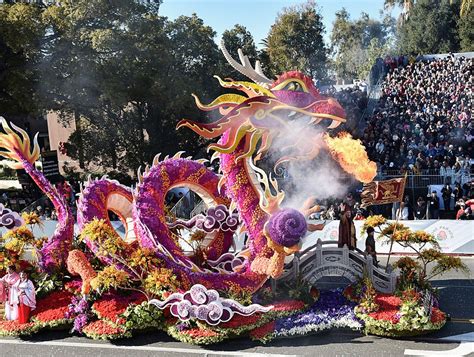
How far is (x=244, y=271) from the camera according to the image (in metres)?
10.8

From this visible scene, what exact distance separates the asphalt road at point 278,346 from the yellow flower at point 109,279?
3.37 feet

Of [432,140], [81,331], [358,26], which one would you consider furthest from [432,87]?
[358,26]

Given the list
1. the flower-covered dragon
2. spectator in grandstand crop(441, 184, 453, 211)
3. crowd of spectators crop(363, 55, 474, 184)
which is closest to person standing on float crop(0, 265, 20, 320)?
the flower-covered dragon

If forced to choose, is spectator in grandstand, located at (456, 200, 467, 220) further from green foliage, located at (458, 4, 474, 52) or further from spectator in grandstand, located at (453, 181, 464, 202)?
green foliage, located at (458, 4, 474, 52)

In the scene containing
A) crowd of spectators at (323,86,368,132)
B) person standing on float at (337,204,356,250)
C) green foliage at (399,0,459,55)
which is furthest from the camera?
green foliage at (399,0,459,55)

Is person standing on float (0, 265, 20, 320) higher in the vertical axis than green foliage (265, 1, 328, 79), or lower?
lower

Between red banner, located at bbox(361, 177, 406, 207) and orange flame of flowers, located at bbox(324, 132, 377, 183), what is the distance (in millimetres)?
404

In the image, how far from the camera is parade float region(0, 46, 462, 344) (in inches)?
386

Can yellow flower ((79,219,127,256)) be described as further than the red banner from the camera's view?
Yes

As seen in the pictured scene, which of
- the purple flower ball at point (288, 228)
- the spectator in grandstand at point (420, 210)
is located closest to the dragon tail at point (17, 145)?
the purple flower ball at point (288, 228)

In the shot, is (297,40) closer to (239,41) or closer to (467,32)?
Answer: (467,32)

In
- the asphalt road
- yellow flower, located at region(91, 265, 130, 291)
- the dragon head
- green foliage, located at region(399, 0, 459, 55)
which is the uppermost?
green foliage, located at region(399, 0, 459, 55)

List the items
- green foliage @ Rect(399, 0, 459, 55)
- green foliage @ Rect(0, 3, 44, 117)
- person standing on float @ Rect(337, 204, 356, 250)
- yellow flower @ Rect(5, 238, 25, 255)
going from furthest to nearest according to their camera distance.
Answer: green foliage @ Rect(399, 0, 459, 55) < green foliage @ Rect(0, 3, 44, 117) < yellow flower @ Rect(5, 238, 25, 255) < person standing on float @ Rect(337, 204, 356, 250)

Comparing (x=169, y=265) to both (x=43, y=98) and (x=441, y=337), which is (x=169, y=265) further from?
(x=43, y=98)
